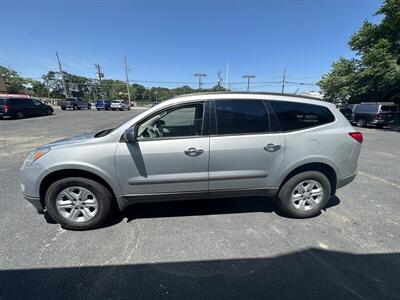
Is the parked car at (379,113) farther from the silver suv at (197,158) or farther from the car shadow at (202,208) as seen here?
the silver suv at (197,158)

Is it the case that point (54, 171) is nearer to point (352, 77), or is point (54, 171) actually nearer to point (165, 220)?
point (165, 220)

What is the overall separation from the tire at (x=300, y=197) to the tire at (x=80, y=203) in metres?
2.50

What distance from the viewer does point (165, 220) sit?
3385mm

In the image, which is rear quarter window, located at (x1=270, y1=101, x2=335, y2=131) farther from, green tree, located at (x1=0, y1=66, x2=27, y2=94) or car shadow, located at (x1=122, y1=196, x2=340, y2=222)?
green tree, located at (x1=0, y1=66, x2=27, y2=94)

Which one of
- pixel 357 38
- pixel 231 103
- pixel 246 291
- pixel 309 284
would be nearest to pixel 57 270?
pixel 246 291

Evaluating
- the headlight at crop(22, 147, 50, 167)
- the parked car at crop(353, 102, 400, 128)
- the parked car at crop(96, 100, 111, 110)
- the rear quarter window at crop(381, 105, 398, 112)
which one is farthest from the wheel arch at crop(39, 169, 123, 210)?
the parked car at crop(96, 100, 111, 110)

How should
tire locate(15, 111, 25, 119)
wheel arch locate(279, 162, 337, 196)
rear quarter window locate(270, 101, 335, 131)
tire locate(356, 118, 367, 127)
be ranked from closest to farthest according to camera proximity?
rear quarter window locate(270, 101, 335, 131), wheel arch locate(279, 162, 337, 196), tire locate(356, 118, 367, 127), tire locate(15, 111, 25, 119)

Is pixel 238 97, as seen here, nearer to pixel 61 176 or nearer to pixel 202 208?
pixel 202 208

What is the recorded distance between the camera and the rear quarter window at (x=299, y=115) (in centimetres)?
324

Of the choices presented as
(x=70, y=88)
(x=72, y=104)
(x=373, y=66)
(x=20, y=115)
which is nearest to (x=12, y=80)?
(x=70, y=88)

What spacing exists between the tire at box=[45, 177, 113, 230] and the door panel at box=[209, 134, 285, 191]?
147 centimetres

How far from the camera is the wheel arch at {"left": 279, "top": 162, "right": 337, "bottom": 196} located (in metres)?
3.34

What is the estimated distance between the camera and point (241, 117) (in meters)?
3.14

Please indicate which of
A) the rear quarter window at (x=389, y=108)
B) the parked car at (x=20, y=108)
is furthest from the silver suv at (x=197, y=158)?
the parked car at (x=20, y=108)
